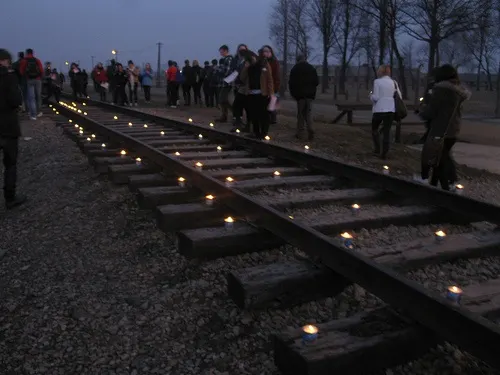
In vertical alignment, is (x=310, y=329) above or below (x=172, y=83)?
below

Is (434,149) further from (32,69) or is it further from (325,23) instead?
(325,23)

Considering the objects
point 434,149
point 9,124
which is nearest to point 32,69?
point 9,124

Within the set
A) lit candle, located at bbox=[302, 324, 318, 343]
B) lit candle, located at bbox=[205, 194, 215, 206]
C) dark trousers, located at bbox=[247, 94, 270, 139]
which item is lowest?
lit candle, located at bbox=[302, 324, 318, 343]

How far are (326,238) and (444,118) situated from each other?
338cm

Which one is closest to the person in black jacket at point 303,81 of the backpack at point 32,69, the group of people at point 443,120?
the group of people at point 443,120

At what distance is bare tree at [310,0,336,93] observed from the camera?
44.7m

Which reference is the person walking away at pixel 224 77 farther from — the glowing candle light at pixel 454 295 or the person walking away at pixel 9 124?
the glowing candle light at pixel 454 295

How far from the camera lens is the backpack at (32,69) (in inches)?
571

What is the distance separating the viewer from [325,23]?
45.2 m

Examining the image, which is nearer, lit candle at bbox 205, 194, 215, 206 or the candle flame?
the candle flame

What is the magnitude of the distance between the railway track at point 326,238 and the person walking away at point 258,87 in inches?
75.9

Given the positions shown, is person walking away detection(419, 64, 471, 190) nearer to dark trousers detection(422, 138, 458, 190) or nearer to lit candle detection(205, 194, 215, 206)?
dark trousers detection(422, 138, 458, 190)

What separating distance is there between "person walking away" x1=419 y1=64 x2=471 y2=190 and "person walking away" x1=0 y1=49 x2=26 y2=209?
496cm

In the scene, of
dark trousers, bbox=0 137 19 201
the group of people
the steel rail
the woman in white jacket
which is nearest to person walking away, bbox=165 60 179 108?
the steel rail
